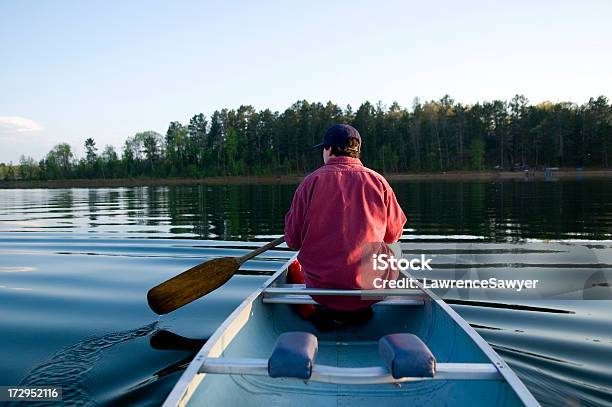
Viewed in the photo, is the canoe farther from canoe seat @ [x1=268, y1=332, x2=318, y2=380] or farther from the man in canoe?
the man in canoe

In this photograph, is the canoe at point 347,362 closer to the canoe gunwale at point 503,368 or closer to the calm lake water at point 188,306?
the canoe gunwale at point 503,368

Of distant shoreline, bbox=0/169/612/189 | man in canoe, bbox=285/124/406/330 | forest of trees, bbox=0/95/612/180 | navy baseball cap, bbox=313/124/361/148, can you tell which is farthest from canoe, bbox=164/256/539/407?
forest of trees, bbox=0/95/612/180

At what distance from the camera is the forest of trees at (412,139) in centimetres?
7331

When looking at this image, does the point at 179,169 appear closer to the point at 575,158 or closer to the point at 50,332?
the point at 575,158

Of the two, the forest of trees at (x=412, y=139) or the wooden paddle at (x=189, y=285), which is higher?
the forest of trees at (x=412, y=139)

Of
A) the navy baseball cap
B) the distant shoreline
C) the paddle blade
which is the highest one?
the distant shoreline

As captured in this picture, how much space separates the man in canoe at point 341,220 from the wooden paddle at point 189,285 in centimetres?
136

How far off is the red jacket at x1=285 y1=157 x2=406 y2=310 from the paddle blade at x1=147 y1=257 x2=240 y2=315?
2.01m

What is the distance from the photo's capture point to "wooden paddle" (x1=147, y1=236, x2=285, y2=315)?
484 cm

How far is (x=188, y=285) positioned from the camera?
504 cm

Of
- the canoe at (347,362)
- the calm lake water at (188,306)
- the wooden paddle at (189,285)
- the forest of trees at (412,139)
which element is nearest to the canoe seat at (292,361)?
the canoe at (347,362)

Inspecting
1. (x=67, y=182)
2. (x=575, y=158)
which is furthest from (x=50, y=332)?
(x=67, y=182)

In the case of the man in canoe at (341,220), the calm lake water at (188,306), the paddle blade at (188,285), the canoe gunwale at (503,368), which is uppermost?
the man in canoe at (341,220)

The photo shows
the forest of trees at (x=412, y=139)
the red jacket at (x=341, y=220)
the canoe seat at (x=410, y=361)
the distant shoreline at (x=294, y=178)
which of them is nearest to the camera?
the canoe seat at (x=410, y=361)
